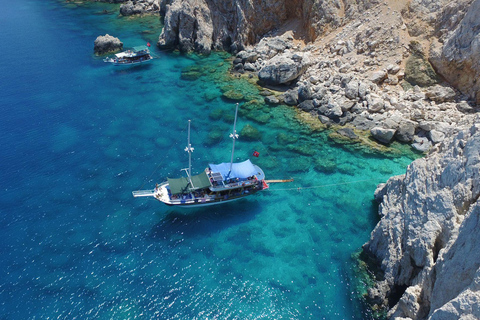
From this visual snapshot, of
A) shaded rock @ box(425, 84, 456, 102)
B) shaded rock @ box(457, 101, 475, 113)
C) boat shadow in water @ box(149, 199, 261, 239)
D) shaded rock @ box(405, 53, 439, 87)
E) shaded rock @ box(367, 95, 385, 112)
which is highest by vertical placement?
shaded rock @ box(405, 53, 439, 87)

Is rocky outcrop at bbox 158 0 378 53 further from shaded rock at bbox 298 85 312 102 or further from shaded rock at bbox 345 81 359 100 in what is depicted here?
shaded rock at bbox 345 81 359 100

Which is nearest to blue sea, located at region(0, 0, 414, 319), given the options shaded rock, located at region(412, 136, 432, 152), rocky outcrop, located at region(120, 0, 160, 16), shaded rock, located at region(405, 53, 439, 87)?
shaded rock, located at region(412, 136, 432, 152)

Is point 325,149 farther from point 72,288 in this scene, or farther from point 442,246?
point 72,288

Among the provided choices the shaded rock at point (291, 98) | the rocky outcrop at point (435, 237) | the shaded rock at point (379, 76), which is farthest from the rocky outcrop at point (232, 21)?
the rocky outcrop at point (435, 237)

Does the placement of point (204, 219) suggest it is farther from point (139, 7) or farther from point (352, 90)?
point (139, 7)

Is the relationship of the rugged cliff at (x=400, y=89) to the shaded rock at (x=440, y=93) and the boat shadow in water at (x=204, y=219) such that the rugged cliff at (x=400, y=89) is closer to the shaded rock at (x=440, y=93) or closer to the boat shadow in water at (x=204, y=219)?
the shaded rock at (x=440, y=93)
